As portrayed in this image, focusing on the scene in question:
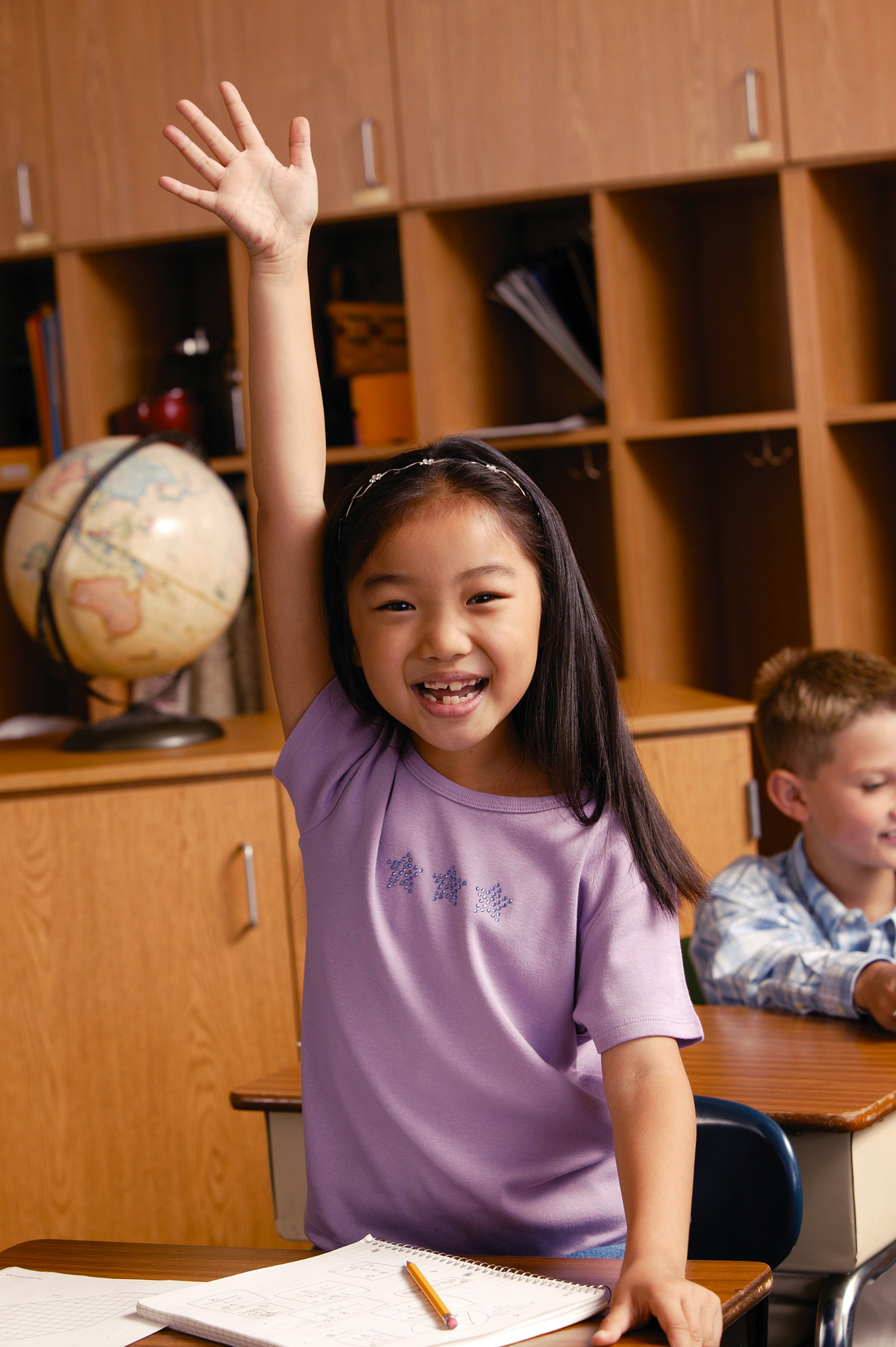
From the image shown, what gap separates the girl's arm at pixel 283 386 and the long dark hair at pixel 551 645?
0.09 ft

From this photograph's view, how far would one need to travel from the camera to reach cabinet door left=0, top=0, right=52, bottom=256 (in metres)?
2.71

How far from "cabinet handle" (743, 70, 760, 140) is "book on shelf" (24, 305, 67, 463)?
4.64 ft

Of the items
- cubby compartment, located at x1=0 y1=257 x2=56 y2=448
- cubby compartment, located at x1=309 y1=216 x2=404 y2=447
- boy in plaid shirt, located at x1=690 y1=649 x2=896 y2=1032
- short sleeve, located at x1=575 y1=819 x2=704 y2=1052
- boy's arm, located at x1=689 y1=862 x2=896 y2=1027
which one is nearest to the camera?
short sleeve, located at x1=575 y1=819 x2=704 y2=1052

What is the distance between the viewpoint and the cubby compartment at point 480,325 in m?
2.78

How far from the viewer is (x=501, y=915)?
1078 mm

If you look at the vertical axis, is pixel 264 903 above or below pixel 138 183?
below

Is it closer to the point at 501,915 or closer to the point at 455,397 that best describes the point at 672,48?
the point at 455,397

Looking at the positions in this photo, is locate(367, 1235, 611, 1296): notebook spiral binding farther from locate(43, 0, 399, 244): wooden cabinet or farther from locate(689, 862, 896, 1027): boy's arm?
locate(43, 0, 399, 244): wooden cabinet

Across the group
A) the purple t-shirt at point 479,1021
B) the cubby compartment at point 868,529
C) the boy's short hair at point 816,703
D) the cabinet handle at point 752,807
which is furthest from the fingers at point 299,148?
the cubby compartment at point 868,529

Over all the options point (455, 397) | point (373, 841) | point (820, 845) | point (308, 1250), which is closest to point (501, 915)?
point (373, 841)

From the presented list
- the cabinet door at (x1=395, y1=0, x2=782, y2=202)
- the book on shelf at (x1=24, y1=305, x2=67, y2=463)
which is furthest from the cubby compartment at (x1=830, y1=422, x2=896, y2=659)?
the book on shelf at (x1=24, y1=305, x2=67, y2=463)

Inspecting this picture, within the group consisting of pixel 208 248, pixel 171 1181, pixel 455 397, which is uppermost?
pixel 208 248

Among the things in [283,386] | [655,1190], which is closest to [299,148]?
[283,386]

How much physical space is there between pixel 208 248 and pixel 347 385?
1.74 feet
